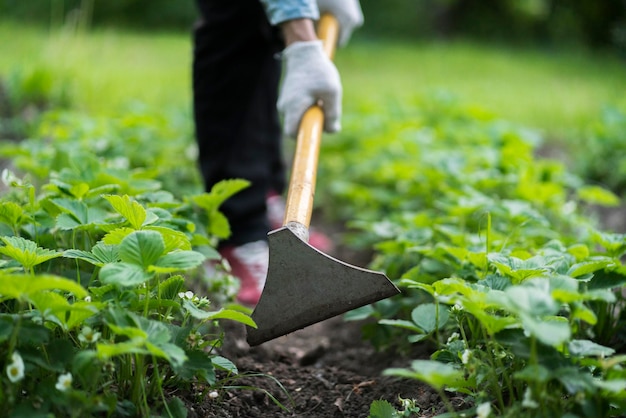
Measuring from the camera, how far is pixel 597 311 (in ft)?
5.18

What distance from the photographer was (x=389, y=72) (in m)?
Answer: 6.61

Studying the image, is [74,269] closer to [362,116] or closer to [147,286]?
[147,286]

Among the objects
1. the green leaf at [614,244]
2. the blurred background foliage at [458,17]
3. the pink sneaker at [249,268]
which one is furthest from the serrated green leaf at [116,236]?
the blurred background foliage at [458,17]

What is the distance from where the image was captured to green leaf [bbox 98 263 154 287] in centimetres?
113

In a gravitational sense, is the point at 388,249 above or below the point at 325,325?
above

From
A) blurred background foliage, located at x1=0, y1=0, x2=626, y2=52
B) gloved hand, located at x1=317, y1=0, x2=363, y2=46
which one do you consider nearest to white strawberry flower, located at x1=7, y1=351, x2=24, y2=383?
gloved hand, located at x1=317, y1=0, x2=363, y2=46

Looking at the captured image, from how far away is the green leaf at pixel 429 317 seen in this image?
148 cm

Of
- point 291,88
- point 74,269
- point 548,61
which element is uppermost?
point 291,88

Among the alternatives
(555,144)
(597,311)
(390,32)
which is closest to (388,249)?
(597,311)

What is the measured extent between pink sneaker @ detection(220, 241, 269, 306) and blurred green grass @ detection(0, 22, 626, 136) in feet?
5.84

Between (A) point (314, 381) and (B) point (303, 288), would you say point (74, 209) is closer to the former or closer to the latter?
(B) point (303, 288)

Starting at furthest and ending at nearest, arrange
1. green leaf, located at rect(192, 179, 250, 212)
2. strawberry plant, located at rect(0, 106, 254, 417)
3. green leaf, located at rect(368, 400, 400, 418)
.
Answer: green leaf, located at rect(192, 179, 250, 212)
green leaf, located at rect(368, 400, 400, 418)
strawberry plant, located at rect(0, 106, 254, 417)

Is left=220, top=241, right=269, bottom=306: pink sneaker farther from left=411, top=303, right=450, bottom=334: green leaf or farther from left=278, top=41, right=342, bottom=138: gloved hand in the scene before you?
left=411, top=303, right=450, bottom=334: green leaf

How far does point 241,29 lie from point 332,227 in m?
1.19
